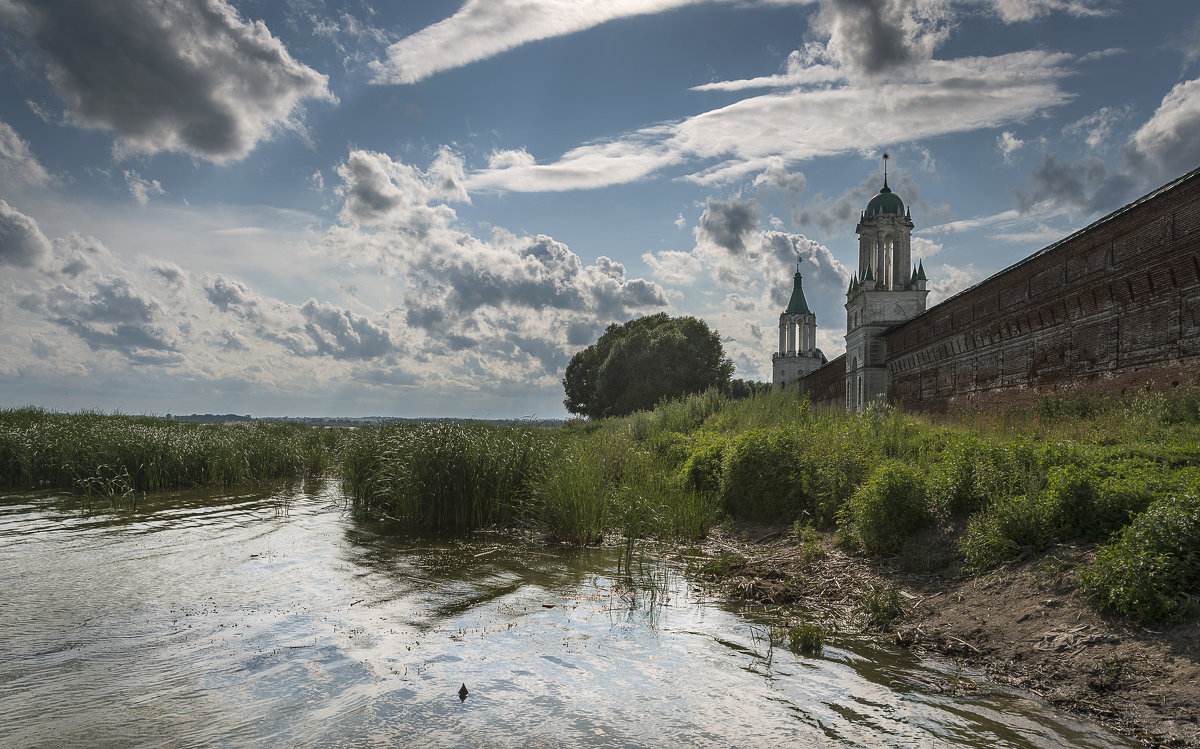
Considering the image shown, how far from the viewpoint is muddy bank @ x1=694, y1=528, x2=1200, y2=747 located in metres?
3.95

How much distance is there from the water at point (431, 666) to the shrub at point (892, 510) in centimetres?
197

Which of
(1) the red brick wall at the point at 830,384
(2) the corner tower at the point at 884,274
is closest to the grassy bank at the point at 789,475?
(1) the red brick wall at the point at 830,384

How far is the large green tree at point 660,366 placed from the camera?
142 feet

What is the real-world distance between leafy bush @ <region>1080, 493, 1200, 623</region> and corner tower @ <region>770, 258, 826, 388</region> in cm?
7146

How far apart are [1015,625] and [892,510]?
217 centimetres

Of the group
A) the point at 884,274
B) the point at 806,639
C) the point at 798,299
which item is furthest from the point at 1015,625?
the point at 798,299

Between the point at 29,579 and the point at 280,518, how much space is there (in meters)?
4.20

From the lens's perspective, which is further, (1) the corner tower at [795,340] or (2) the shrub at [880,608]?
(1) the corner tower at [795,340]

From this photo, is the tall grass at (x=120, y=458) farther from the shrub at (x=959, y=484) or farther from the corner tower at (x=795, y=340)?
the corner tower at (x=795, y=340)

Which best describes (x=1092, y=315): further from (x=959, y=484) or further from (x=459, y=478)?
(x=459, y=478)

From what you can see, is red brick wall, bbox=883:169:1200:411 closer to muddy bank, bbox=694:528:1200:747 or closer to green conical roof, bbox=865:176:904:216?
muddy bank, bbox=694:528:1200:747

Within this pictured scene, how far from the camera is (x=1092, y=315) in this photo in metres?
13.5

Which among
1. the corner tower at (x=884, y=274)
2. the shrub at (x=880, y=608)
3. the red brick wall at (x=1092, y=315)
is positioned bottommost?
the shrub at (x=880, y=608)

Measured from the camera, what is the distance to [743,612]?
6145 millimetres
